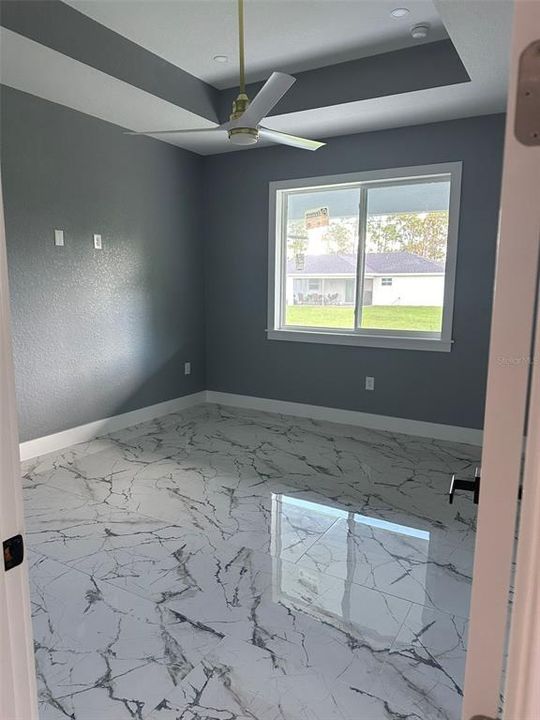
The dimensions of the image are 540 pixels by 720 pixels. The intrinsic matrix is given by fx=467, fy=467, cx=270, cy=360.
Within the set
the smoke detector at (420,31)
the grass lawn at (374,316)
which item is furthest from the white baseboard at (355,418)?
the smoke detector at (420,31)

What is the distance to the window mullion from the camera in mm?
4184

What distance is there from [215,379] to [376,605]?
3.52 metres

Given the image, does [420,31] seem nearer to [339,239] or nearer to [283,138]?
[283,138]

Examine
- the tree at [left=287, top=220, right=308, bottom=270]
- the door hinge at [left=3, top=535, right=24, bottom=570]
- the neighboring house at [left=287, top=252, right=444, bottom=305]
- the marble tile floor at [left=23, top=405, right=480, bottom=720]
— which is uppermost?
the tree at [left=287, top=220, right=308, bottom=270]

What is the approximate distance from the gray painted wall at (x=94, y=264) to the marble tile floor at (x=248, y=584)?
0.70m

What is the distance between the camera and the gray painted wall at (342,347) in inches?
145

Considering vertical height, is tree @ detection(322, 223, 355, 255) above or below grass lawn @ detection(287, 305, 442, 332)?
above

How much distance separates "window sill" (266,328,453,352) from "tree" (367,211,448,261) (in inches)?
28.2

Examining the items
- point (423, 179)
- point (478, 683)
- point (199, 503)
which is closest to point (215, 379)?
point (199, 503)

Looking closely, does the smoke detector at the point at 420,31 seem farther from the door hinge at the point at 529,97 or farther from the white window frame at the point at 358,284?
the door hinge at the point at 529,97

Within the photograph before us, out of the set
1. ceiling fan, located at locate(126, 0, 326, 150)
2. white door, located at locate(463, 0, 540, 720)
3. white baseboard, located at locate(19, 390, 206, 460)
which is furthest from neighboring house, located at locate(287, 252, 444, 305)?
white door, located at locate(463, 0, 540, 720)

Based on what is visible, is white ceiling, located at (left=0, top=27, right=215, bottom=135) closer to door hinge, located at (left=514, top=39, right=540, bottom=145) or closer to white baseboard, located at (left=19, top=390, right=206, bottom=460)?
white baseboard, located at (left=19, top=390, right=206, bottom=460)

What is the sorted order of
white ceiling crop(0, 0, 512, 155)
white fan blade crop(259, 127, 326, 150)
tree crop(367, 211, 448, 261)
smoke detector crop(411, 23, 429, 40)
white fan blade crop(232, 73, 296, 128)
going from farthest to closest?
1. tree crop(367, 211, 448, 261)
2. smoke detector crop(411, 23, 429, 40)
3. white fan blade crop(259, 127, 326, 150)
4. white ceiling crop(0, 0, 512, 155)
5. white fan blade crop(232, 73, 296, 128)

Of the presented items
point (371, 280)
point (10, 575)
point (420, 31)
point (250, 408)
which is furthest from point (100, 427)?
point (420, 31)
